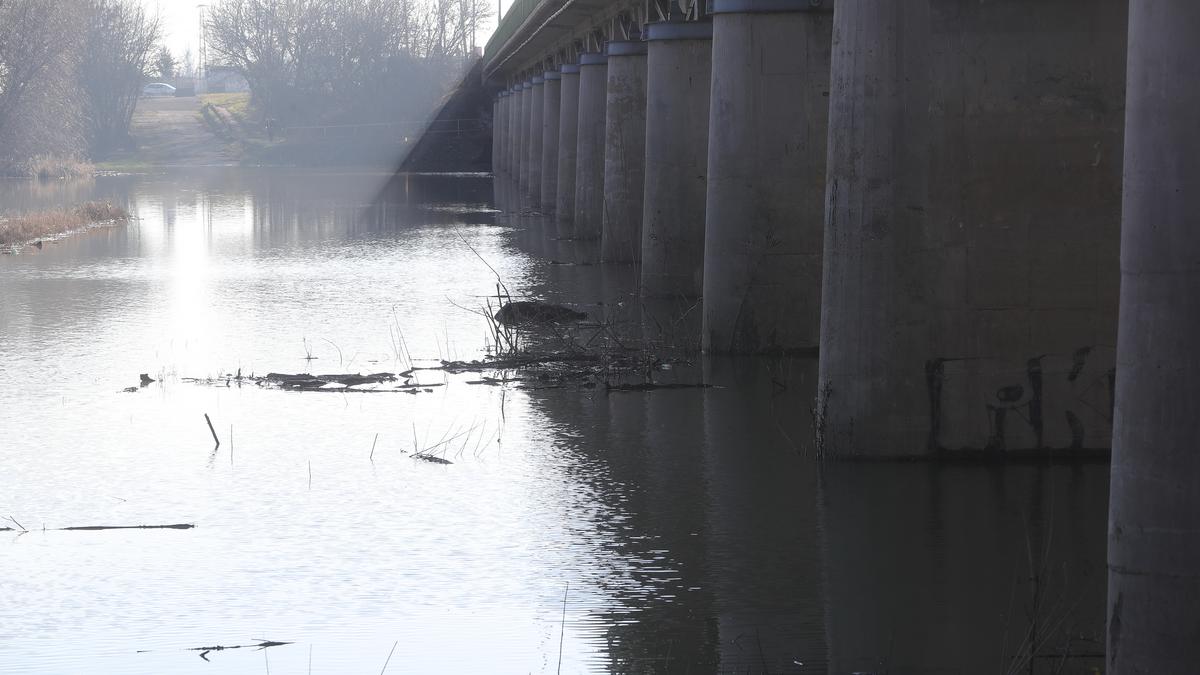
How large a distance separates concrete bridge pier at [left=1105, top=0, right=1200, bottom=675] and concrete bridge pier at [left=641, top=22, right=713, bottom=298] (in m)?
14.0

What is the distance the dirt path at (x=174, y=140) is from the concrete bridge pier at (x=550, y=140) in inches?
1885

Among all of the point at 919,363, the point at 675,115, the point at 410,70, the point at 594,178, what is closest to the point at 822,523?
the point at 919,363

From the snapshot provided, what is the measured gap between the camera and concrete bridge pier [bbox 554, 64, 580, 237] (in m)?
37.2

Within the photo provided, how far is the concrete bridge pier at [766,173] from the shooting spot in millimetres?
15633

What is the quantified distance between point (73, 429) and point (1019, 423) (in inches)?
286

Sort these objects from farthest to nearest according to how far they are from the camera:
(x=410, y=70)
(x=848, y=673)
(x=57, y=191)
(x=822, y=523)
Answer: (x=410, y=70)
(x=57, y=191)
(x=822, y=523)
(x=848, y=673)

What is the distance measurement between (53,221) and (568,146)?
36.4 ft

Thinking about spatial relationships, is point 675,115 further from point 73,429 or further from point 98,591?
point 98,591

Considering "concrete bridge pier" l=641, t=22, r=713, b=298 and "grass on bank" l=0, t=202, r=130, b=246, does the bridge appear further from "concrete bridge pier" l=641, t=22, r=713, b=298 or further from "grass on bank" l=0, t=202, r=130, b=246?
"grass on bank" l=0, t=202, r=130, b=246

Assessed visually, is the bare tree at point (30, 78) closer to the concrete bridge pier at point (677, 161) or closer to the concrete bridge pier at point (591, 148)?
the concrete bridge pier at point (591, 148)

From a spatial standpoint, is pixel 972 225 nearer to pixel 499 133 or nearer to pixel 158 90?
pixel 499 133

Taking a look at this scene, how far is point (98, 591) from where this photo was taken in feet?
29.3

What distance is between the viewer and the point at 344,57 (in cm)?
9625

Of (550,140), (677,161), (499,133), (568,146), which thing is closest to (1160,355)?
(677,161)
